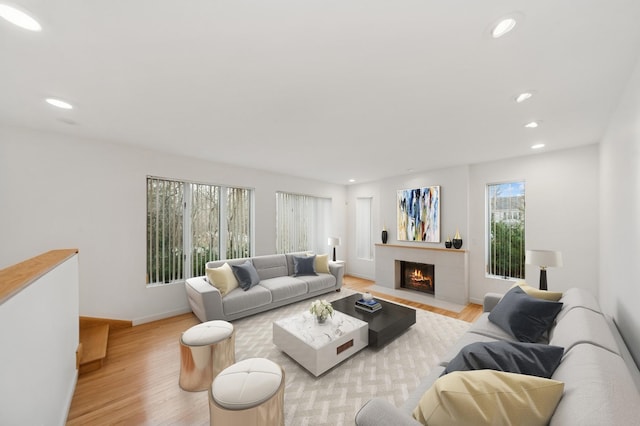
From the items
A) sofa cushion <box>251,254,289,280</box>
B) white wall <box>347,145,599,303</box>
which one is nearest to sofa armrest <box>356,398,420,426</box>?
sofa cushion <box>251,254,289,280</box>

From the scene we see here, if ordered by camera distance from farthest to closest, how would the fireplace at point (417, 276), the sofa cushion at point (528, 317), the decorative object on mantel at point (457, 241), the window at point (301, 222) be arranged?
the window at point (301, 222)
the fireplace at point (417, 276)
the decorative object on mantel at point (457, 241)
the sofa cushion at point (528, 317)

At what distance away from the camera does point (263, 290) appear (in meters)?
3.79

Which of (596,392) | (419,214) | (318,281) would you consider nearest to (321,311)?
(318,281)

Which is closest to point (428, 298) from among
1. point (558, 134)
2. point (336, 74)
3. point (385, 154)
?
point (385, 154)

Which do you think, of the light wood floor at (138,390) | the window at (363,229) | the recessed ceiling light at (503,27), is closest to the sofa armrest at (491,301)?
the recessed ceiling light at (503,27)

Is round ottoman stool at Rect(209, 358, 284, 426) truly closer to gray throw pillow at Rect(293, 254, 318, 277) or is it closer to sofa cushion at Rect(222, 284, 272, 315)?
sofa cushion at Rect(222, 284, 272, 315)

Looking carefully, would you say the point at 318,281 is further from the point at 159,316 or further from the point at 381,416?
the point at 381,416

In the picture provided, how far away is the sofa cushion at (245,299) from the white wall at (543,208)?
3.52m

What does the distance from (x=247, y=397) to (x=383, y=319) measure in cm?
202

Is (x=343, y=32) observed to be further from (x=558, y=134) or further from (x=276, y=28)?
(x=558, y=134)

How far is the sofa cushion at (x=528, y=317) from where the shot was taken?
2.00 metres

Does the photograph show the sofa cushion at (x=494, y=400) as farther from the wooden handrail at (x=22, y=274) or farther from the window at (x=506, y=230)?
→ the window at (x=506, y=230)

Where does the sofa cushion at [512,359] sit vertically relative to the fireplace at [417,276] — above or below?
above

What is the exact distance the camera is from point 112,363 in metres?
2.52
